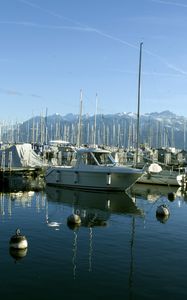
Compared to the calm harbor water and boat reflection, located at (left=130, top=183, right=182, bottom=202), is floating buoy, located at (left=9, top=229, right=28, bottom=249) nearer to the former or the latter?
the calm harbor water

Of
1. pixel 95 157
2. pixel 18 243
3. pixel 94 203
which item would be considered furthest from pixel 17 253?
pixel 95 157

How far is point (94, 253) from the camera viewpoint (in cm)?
2162

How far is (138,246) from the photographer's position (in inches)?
918

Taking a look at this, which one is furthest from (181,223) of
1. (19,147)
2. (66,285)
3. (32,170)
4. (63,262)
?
(19,147)

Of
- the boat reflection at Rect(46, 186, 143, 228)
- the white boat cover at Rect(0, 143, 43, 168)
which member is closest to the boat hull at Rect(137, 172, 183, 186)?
the boat reflection at Rect(46, 186, 143, 228)

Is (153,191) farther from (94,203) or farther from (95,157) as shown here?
(94,203)

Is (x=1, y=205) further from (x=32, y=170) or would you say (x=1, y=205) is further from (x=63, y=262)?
(x=32, y=170)

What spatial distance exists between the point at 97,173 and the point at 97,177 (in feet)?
1.54

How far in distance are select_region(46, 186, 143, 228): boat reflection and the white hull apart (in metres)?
0.86

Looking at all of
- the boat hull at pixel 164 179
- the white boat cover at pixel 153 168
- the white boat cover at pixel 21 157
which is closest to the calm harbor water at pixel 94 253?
the white boat cover at pixel 153 168

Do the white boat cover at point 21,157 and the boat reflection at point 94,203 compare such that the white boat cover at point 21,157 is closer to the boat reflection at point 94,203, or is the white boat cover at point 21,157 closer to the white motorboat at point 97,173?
the white motorboat at point 97,173

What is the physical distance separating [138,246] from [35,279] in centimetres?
741

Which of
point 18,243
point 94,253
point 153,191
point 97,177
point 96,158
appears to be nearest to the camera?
point 18,243

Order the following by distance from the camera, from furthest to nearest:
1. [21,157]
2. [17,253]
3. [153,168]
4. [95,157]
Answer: [21,157]
[153,168]
[95,157]
[17,253]
